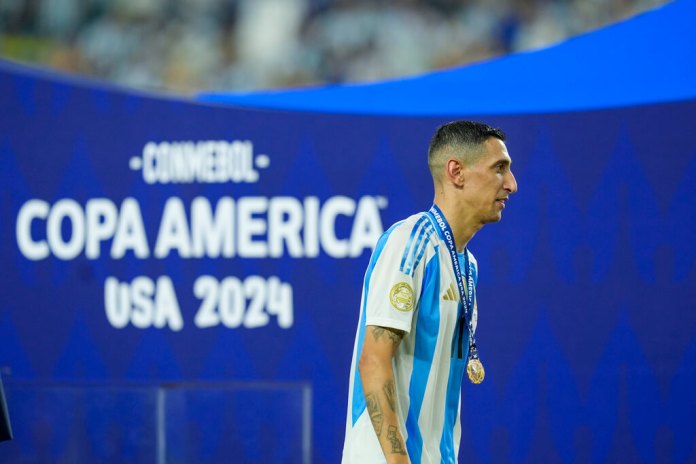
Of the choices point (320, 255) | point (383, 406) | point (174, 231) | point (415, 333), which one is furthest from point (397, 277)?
point (174, 231)

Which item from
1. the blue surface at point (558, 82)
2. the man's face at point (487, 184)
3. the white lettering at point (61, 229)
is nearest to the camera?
the man's face at point (487, 184)

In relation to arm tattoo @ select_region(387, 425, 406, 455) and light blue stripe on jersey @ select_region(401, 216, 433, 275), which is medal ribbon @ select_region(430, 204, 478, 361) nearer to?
light blue stripe on jersey @ select_region(401, 216, 433, 275)

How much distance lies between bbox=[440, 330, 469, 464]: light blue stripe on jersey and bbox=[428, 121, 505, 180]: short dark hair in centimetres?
38

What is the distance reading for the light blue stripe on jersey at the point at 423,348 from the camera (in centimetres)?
217

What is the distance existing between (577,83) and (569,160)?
1.08ft

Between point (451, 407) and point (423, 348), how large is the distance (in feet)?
0.51

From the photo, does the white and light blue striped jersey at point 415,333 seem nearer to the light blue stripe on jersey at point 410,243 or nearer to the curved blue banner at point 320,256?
the light blue stripe on jersey at point 410,243

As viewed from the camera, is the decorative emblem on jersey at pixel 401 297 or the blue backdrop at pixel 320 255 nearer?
the decorative emblem on jersey at pixel 401 297

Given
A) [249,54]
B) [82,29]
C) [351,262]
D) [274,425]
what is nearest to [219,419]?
[274,425]

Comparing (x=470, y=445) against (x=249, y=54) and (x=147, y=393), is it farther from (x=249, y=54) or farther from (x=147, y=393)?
(x=249, y=54)

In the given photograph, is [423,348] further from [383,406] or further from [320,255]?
[320,255]

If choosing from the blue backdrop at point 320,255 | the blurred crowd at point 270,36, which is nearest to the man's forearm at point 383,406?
the blue backdrop at point 320,255

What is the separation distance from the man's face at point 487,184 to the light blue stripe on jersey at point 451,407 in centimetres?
27

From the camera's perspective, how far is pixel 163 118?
4793 millimetres
